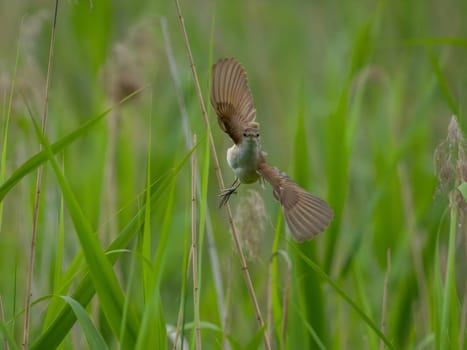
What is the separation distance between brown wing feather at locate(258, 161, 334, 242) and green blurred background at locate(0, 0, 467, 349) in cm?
15

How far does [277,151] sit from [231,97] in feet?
9.21

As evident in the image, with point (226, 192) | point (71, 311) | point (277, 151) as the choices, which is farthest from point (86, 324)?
point (277, 151)

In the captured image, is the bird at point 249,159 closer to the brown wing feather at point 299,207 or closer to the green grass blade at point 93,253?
the brown wing feather at point 299,207

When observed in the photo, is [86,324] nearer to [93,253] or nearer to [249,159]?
[93,253]

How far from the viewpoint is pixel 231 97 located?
1621mm

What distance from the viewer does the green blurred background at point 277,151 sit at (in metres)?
2.32

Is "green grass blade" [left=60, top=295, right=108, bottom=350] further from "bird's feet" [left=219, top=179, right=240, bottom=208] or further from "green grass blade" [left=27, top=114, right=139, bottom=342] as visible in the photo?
"bird's feet" [left=219, top=179, right=240, bottom=208]

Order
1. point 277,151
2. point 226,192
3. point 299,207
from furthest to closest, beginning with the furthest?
point 277,151 < point 226,192 < point 299,207

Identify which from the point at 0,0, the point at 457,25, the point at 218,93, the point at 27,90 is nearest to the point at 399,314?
the point at 218,93

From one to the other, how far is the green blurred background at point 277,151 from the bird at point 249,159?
122mm

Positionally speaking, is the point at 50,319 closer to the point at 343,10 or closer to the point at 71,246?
the point at 71,246

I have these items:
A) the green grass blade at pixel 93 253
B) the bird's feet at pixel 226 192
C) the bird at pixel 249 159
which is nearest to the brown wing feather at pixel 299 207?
the bird at pixel 249 159

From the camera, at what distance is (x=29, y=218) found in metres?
2.81

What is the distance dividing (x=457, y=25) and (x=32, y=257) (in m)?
3.60
